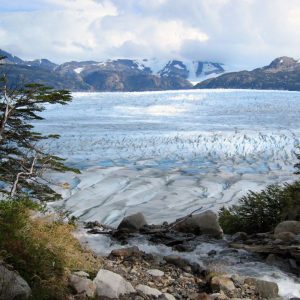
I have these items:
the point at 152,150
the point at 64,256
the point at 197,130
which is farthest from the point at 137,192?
the point at 197,130

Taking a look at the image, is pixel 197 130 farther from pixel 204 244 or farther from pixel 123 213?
pixel 204 244

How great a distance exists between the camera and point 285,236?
1048 centimetres

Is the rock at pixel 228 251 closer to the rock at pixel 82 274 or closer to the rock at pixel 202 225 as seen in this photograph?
the rock at pixel 202 225

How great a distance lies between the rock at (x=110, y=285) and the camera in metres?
6.67

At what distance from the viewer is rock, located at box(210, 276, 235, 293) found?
7.62 metres

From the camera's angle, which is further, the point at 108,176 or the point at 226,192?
the point at 108,176

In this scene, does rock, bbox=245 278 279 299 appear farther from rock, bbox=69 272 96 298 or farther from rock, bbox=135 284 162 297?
rock, bbox=69 272 96 298

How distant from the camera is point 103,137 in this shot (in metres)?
47.2

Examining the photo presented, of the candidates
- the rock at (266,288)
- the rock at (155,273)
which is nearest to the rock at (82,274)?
the rock at (155,273)

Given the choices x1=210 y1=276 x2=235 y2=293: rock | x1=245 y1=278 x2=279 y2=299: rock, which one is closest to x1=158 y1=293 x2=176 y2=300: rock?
x1=210 y1=276 x2=235 y2=293: rock

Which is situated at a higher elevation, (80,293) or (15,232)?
(15,232)

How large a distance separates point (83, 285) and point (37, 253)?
0.80 metres

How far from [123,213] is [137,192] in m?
4.02

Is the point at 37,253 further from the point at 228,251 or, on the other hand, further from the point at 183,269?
the point at 228,251
